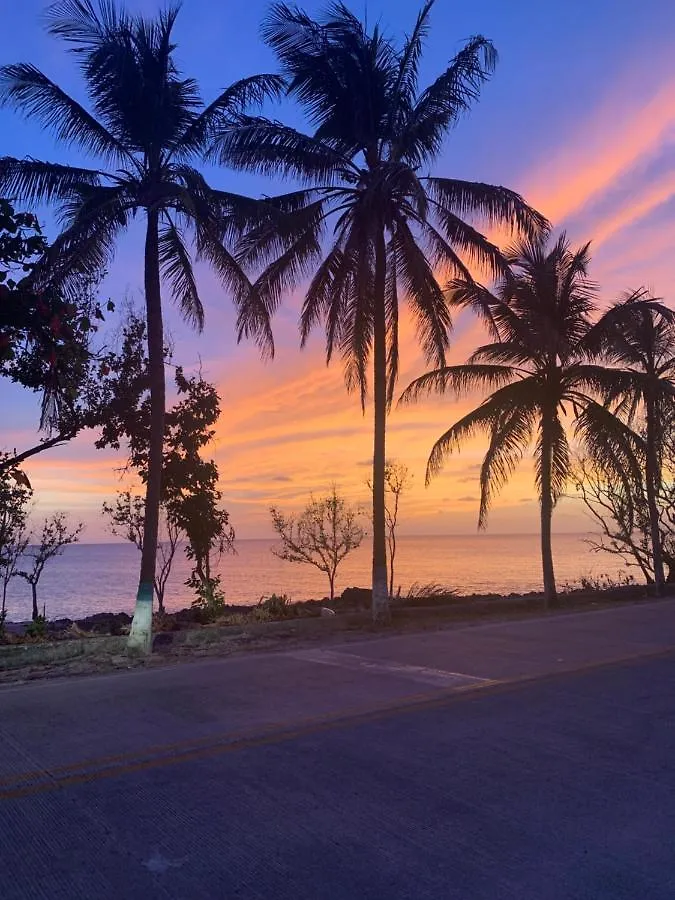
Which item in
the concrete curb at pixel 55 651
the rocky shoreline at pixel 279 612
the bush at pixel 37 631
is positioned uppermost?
the rocky shoreline at pixel 279 612

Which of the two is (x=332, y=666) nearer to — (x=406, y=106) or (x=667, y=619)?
(x=667, y=619)

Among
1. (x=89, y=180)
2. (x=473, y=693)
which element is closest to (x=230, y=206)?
(x=89, y=180)

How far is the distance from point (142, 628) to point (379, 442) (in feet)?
18.3

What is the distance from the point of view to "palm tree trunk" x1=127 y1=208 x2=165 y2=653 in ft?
35.9

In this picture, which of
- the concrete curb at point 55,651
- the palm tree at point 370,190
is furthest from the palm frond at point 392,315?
the concrete curb at point 55,651

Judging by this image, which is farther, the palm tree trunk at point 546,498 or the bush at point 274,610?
the palm tree trunk at point 546,498

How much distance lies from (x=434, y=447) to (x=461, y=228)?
505cm

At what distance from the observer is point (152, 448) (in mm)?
11523

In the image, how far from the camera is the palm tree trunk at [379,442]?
13883 millimetres

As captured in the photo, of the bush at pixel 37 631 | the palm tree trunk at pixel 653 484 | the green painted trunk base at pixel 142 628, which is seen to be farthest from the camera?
the palm tree trunk at pixel 653 484

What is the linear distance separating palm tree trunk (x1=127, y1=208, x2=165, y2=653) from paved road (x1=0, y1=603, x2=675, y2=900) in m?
2.73

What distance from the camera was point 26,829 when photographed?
158 inches

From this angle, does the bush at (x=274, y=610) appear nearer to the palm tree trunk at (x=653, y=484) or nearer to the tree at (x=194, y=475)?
the tree at (x=194, y=475)

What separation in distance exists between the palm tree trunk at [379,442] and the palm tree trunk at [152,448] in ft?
13.9
